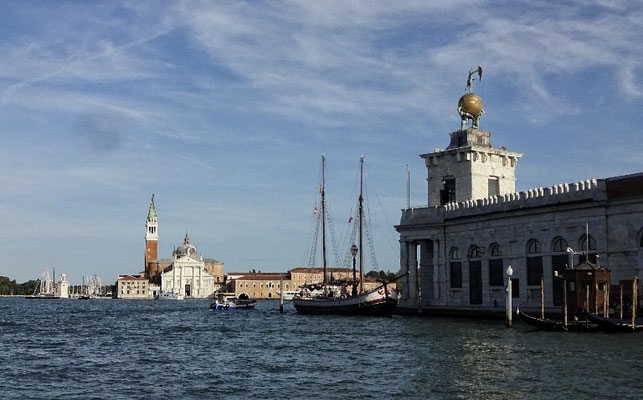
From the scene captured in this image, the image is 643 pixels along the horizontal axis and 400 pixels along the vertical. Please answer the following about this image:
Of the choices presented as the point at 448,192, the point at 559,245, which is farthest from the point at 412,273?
the point at 559,245

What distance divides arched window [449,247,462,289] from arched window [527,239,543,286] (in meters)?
8.42

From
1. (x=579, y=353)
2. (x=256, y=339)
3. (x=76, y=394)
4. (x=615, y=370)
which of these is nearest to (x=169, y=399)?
(x=76, y=394)

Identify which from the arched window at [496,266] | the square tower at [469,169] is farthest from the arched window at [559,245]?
the square tower at [469,169]

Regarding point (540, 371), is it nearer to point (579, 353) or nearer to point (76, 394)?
point (579, 353)

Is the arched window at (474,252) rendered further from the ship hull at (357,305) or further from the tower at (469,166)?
the ship hull at (357,305)

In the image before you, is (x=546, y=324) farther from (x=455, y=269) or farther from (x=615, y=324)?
(x=455, y=269)

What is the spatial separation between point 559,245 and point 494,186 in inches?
655

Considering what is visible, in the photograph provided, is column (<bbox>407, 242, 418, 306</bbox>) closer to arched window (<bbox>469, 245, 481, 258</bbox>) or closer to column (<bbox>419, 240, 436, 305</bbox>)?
column (<bbox>419, 240, 436, 305</bbox>)

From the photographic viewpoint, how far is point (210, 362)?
3697 centimetres

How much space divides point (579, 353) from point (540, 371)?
19.2ft

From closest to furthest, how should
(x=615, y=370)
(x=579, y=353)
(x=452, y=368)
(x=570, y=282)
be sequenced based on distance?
(x=615, y=370) → (x=452, y=368) → (x=579, y=353) → (x=570, y=282)

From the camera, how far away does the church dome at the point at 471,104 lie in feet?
246

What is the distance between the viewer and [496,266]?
2484 inches

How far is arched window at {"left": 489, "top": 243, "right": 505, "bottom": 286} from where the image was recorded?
205 ft
